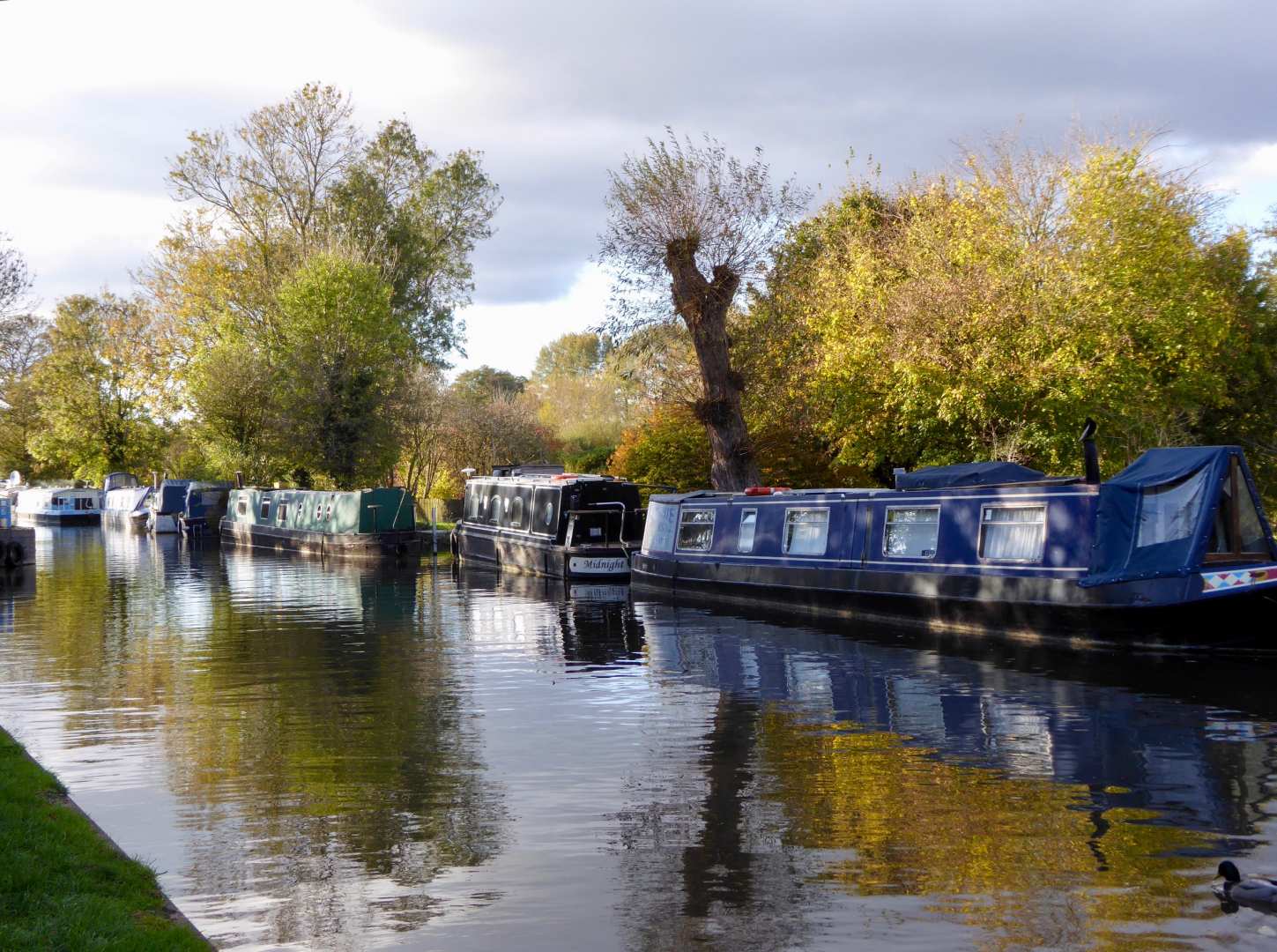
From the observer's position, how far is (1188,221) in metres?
27.6

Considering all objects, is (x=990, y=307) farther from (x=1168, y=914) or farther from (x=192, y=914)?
(x=192, y=914)

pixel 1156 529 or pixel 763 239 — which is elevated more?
pixel 763 239

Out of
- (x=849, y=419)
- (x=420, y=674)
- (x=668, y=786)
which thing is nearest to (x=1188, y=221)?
(x=849, y=419)

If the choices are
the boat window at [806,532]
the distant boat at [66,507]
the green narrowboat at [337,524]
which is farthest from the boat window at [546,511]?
the distant boat at [66,507]

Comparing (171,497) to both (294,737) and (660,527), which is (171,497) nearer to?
(660,527)

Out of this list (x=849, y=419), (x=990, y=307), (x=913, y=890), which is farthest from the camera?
(x=849, y=419)

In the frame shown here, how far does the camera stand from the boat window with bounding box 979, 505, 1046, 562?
59.2 ft

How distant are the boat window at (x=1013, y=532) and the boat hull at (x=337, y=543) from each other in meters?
22.7

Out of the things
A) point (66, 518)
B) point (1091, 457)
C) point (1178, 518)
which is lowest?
point (66, 518)

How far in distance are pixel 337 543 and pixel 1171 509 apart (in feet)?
93.3

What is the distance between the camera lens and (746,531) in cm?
2461

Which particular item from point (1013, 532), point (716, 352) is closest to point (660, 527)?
point (716, 352)

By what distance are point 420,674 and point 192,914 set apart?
917 cm

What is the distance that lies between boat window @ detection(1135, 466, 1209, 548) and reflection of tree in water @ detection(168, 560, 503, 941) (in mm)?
9168
